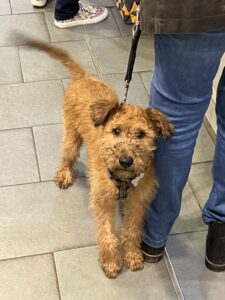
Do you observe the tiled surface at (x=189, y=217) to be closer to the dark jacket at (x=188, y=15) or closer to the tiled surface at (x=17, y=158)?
the tiled surface at (x=17, y=158)

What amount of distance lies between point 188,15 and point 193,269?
1.15 meters

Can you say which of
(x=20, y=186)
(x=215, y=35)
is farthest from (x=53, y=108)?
(x=215, y=35)

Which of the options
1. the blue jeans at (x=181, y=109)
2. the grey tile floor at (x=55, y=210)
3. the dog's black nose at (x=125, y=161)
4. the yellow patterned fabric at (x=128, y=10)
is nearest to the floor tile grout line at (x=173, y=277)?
the grey tile floor at (x=55, y=210)

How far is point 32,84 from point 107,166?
4.71 feet

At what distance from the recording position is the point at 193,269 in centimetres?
190

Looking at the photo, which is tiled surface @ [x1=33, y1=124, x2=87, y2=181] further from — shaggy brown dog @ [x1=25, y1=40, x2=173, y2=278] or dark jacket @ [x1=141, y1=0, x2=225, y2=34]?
dark jacket @ [x1=141, y1=0, x2=225, y2=34]

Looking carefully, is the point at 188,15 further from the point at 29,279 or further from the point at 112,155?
the point at 29,279

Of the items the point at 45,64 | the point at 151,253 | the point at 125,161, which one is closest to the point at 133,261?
the point at 151,253

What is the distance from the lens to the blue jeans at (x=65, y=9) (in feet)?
10.4

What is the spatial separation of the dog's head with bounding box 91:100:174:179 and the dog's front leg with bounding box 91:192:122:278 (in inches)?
8.1

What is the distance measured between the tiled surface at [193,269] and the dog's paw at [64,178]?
0.56 m

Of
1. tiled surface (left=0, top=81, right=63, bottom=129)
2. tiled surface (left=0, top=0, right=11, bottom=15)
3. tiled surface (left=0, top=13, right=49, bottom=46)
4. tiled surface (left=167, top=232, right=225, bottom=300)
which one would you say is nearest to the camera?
tiled surface (left=167, top=232, right=225, bottom=300)

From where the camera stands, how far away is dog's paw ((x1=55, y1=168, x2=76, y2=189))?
217 centimetres

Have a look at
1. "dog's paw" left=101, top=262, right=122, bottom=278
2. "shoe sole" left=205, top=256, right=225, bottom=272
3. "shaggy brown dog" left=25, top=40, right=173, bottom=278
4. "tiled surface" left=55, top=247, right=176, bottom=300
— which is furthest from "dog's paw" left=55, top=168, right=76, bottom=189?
"shoe sole" left=205, top=256, right=225, bottom=272
